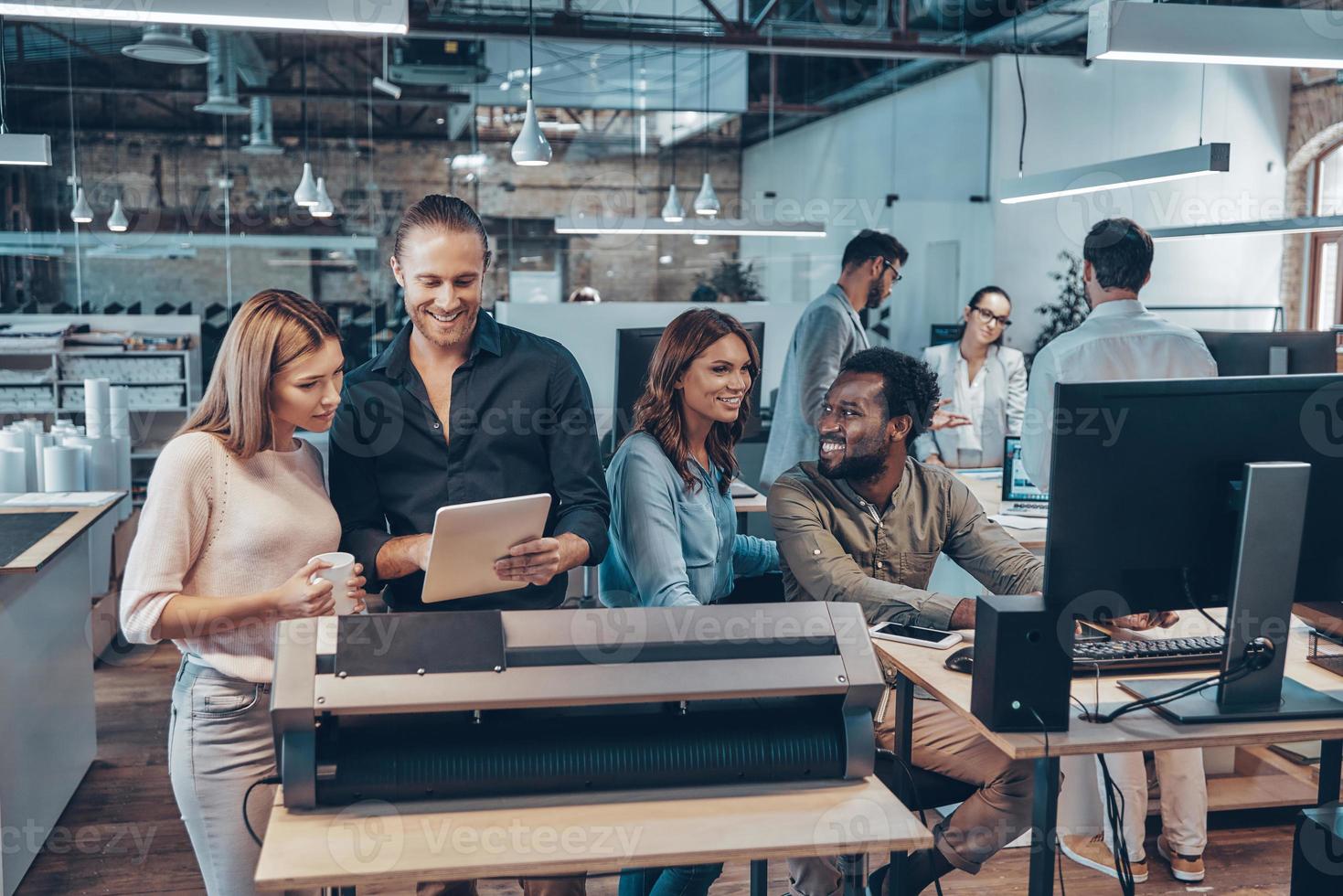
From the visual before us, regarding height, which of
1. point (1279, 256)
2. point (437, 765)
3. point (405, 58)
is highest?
point (405, 58)

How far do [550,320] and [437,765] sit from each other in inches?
176

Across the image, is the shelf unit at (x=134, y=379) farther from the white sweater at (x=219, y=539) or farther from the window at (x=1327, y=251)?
the window at (x=1327, y=251)

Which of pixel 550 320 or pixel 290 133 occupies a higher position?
pixel 290 133

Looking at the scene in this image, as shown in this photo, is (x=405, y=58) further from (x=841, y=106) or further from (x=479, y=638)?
(x=479, y=638)

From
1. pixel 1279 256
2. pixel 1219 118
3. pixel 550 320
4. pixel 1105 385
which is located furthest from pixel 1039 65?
pixel 1105 385

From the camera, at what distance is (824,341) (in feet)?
13.1

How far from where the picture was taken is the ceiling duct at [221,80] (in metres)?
8.04

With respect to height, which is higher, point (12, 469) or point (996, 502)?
point (12, 469)

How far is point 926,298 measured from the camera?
27.6 feet

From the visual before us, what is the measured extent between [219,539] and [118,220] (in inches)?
285

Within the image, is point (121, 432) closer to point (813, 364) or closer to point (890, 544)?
point (813, 364)

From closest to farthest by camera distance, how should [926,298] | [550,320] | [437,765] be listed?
[437,765] < [550,320] < [926,298]

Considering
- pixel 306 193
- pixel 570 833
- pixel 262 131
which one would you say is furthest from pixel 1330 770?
pixel 262 131

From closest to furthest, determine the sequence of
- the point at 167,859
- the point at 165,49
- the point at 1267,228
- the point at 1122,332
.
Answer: the point at 167,859 < the point at 1122,332 < the point at 1267,228 < the point at 165,49
